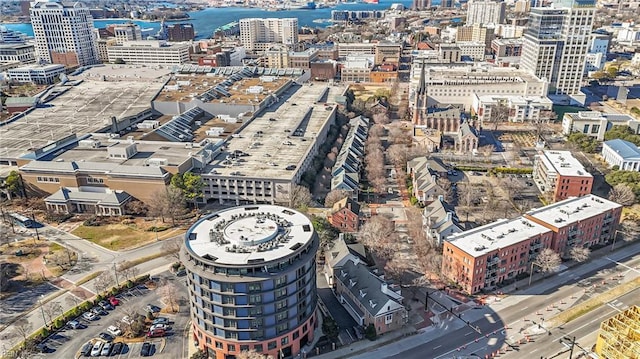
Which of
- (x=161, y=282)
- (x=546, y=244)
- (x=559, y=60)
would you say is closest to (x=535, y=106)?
(x=559, y=60)

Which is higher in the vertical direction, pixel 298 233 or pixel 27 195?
pixel 298 233

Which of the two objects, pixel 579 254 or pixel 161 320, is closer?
pixel 161 320

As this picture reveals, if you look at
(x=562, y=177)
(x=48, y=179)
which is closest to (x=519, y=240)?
(x=562, y=177)

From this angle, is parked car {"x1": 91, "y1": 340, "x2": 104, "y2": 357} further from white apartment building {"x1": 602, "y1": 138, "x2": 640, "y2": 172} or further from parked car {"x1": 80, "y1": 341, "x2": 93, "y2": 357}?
white apartment building {"x1": 602, "y1": 138, "x2": 640, "y2": 172}

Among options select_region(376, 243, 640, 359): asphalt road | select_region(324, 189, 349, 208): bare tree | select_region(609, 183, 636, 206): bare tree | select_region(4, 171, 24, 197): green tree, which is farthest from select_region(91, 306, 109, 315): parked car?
select_region(609, 183, 636, 206): bare tree

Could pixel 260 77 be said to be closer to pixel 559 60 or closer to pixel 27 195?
pixel 27 195

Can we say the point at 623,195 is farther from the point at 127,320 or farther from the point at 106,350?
the point at 106,350

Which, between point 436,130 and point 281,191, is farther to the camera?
point 436,130
